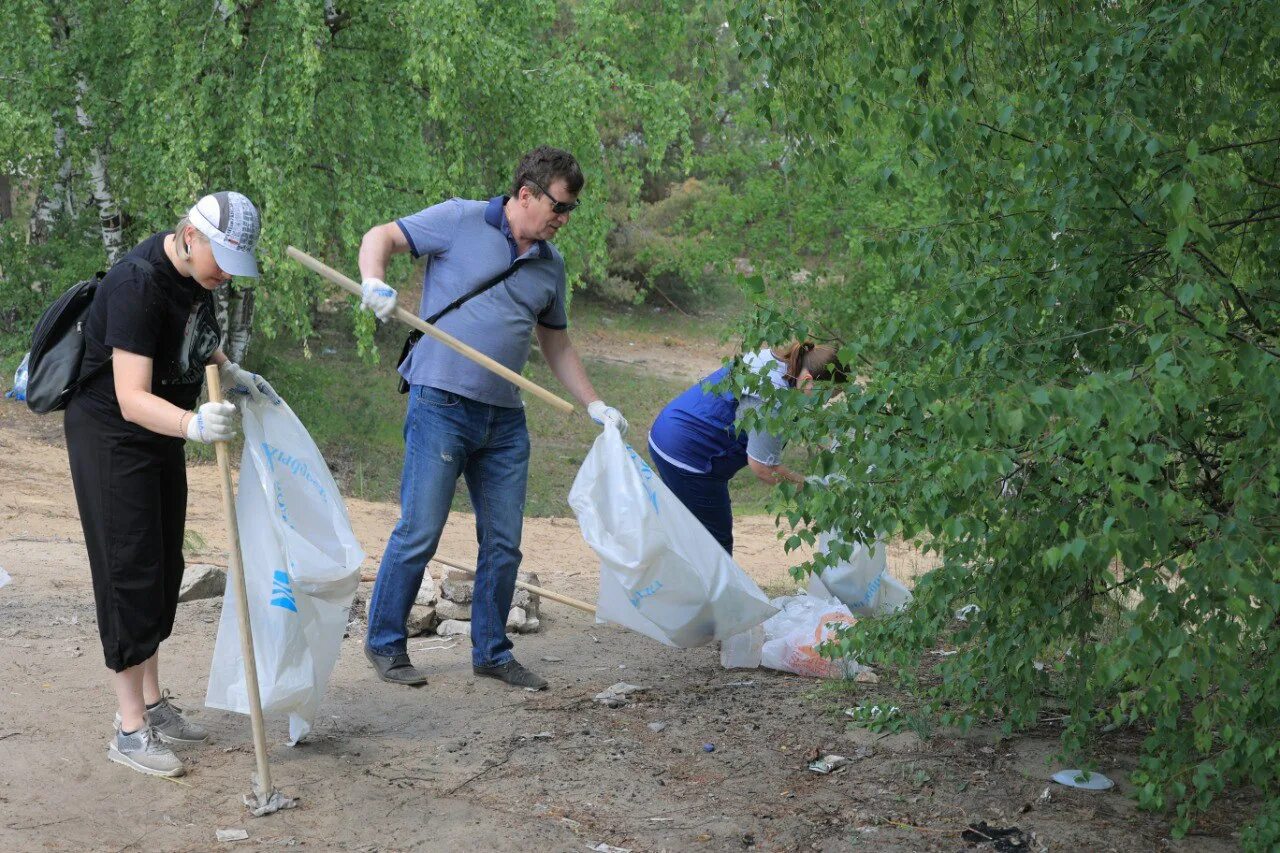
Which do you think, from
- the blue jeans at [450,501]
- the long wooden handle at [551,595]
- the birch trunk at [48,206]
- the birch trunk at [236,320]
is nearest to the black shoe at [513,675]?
the blue jeans at [450,501]

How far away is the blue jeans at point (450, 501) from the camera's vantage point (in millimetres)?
4504

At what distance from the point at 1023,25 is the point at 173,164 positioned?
7.17 meters

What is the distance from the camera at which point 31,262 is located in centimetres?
1251

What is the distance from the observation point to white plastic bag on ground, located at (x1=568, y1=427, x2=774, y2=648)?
14.5 ft

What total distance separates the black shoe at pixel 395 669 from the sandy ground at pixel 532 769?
0.21 ft

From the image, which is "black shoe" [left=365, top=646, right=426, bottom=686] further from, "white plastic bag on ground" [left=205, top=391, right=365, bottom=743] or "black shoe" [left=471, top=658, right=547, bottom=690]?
"white plastic bag on ground" [left=205, top=391, right=365, bottom=743]

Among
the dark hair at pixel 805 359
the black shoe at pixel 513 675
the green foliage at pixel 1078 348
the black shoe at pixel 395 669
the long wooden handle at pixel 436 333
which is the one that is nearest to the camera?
the green foliage at pixel 1078 348

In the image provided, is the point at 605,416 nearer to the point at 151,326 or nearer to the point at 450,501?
the point at 450,501

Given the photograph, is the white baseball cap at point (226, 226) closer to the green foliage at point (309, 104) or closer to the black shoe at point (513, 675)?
the black shoe at point (513, 675)

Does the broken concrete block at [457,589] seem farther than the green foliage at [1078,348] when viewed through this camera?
Yes

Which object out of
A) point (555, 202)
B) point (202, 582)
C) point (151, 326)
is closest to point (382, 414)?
point (202, 582)

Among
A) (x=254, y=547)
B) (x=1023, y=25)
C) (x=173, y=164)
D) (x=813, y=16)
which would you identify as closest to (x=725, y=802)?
(x=254, y=547)

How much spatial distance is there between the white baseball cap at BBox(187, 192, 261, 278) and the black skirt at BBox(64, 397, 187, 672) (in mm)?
Answer: 560

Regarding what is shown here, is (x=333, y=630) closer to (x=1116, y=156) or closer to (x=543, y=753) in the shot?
(x=543, y=753)
